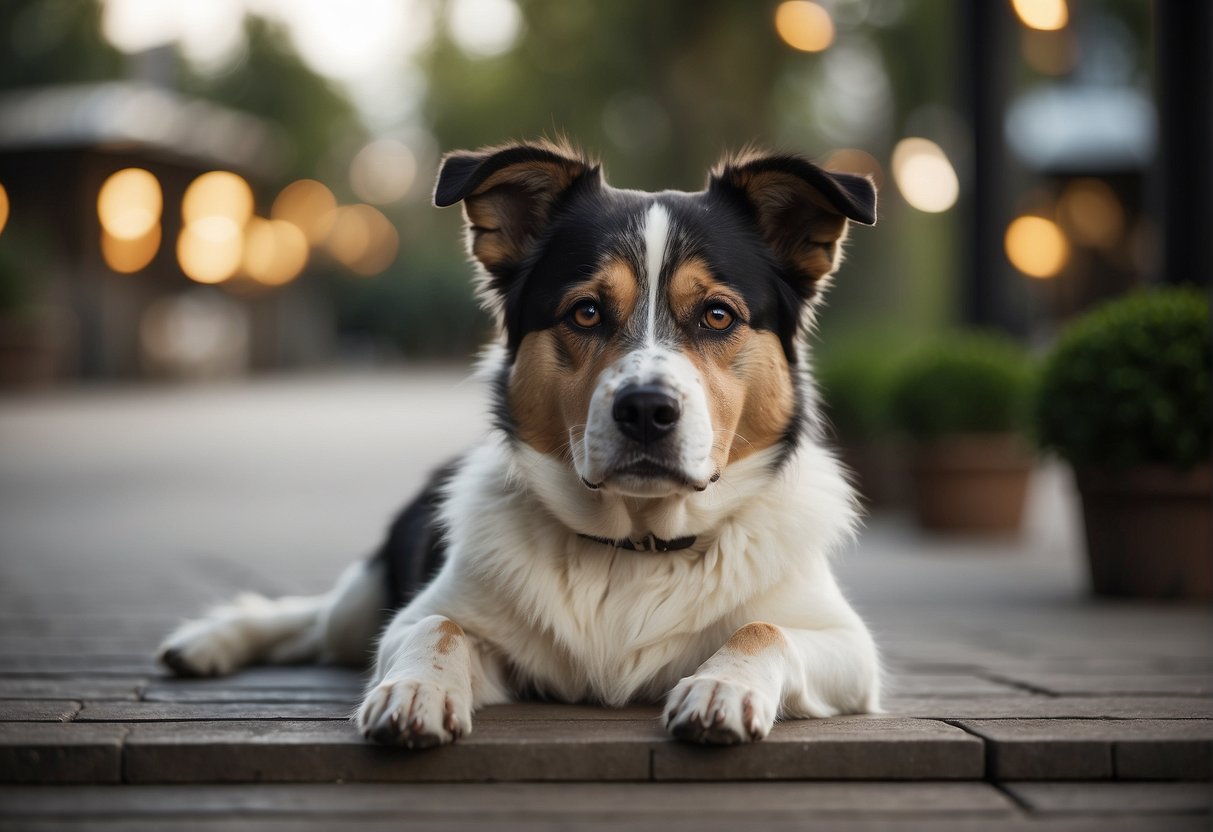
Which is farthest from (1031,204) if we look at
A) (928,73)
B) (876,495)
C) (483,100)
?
(876,495)

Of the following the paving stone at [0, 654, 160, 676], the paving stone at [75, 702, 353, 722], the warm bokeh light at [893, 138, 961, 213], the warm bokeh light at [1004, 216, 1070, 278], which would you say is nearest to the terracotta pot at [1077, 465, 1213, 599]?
the paving stone at [75, 702, 353, 722]

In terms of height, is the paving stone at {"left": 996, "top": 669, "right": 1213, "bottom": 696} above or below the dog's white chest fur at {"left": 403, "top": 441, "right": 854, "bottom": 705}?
below

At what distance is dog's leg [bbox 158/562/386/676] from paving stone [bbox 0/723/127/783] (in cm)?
99

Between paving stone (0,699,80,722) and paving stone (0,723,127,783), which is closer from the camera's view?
paving stone (0,723,127,783)

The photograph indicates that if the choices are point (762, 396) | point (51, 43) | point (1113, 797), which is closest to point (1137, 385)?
point (762, 396)

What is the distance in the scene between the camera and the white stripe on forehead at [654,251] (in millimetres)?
3198

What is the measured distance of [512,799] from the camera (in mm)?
2568

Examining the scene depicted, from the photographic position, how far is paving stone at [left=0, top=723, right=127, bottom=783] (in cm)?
267

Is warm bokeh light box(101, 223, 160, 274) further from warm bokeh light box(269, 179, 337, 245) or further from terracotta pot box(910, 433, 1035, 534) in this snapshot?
terracotta pot box(910, 433, 1035, 534)

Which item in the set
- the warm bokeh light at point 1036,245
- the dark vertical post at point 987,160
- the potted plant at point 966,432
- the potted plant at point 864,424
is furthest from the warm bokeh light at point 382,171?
the potted plant at point 966,432

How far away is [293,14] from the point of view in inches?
1297

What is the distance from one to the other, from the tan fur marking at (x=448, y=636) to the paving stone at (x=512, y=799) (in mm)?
372

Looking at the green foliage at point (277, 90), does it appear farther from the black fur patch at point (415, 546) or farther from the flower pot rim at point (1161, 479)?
the black fur patch at point (415, 546)

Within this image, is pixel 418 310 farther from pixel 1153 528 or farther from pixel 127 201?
pixel 1153 528
